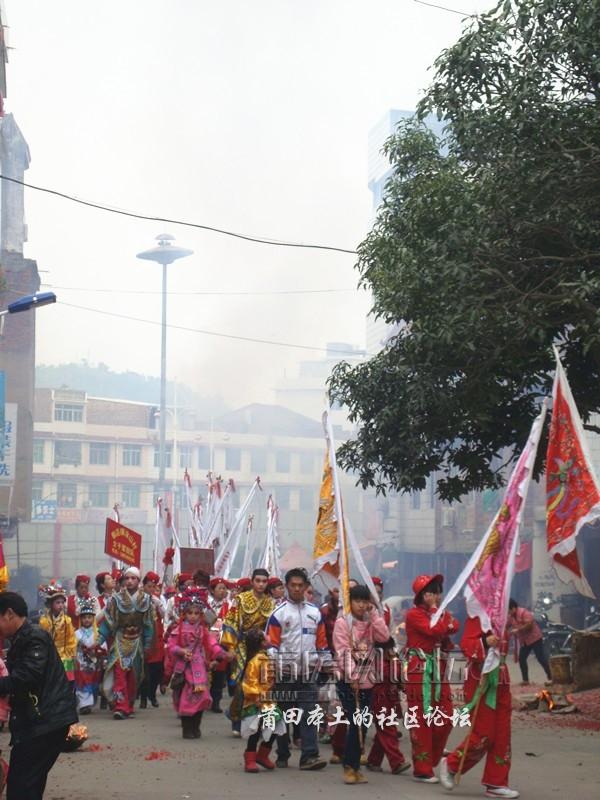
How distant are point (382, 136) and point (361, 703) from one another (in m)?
107

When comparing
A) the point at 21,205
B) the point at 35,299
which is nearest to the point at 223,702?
the point at 35,299

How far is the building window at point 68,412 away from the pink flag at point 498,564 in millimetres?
63574

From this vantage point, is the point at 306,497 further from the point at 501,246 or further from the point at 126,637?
the point at 501,246

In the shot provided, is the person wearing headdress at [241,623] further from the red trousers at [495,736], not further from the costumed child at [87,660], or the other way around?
the costumed child at [87,660]

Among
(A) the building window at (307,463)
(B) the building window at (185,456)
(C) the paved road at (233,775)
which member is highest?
(B) the building window at (185,456)

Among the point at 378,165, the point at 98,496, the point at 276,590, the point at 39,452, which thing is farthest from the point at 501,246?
the point at 378,165

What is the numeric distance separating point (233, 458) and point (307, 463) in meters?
4.50

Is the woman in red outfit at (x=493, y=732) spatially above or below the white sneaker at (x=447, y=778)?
above

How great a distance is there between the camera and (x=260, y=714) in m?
11.0

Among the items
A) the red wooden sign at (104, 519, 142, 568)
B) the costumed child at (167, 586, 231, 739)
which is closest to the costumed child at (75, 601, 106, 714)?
the costumed child at (167, 586, 231, 739)

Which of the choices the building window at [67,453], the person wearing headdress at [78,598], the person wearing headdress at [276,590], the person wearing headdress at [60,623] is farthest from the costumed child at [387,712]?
the building window at [67,453]

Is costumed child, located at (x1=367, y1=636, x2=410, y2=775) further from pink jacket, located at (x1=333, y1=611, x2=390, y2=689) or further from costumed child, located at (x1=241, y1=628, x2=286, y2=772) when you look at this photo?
costumed child, located at (x1=241, y1=628, x2=286, y2=772)

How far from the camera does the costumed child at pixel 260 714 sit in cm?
1097

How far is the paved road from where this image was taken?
980cm
